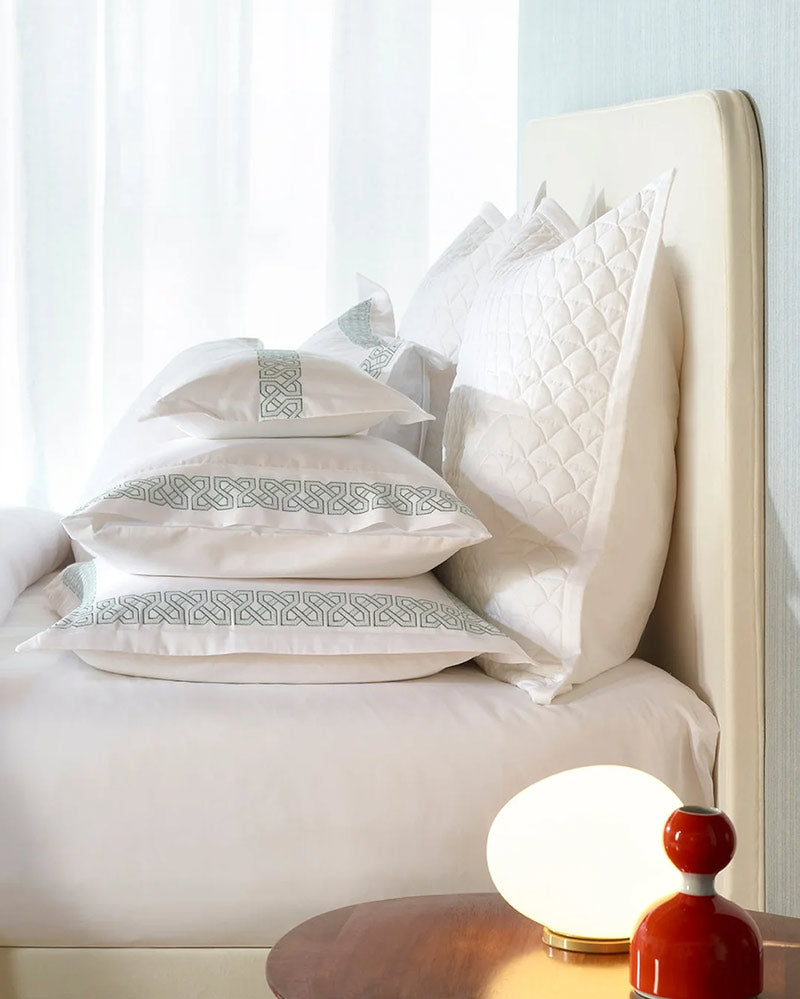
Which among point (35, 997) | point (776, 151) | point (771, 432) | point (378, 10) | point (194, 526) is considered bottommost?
point (35, 997)

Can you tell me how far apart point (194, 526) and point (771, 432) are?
58 centimetres

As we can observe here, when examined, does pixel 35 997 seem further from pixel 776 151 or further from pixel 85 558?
pixel 776 151

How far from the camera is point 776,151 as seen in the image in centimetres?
120

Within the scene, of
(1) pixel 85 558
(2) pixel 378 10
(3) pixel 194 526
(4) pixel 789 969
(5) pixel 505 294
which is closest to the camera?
(4) pixel 789 969

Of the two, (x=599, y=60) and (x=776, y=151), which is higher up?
(x=599, y=60)

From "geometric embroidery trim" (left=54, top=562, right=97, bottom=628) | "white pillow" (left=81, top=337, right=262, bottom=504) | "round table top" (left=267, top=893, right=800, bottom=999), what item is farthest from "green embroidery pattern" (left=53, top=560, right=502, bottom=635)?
"white pillow" (left=81, top=337, right=262, bottom=504)

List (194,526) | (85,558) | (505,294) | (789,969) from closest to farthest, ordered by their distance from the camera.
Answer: (789,969) → (194,526) → (505,294) → (85,558)

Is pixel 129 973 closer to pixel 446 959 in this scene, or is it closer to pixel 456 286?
pixel 446 959

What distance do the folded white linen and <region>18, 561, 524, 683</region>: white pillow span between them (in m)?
0.40

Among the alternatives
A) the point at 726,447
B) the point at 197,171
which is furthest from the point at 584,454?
the point at 197,171

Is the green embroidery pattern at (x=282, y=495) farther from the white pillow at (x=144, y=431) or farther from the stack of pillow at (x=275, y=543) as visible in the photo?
the white pillow at (x=144, y=431)

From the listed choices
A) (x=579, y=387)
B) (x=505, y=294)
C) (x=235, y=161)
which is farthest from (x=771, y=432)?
(x=235, y=161)

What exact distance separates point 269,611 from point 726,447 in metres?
0.48

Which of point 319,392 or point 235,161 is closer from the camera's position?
point 319,392
